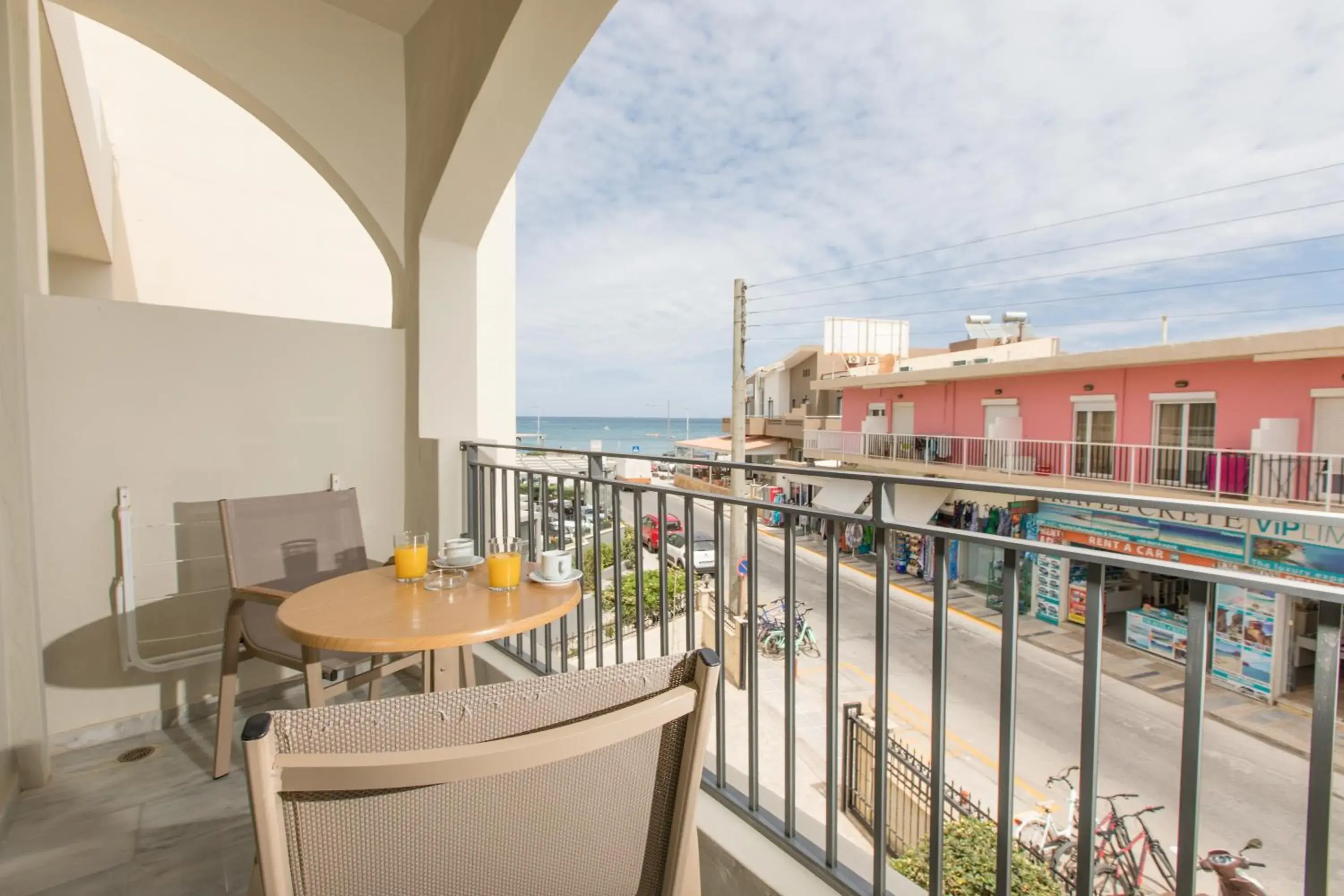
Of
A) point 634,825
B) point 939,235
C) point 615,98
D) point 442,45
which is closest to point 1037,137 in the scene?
point 939,235

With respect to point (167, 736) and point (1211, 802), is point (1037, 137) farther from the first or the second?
point (167, 736)

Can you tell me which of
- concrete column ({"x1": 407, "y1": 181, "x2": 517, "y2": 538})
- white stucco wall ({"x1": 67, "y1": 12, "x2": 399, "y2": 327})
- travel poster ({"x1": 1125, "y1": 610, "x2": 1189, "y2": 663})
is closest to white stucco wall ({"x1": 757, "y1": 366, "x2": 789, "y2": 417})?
white stucco wall ({"x1": 67, "y1": 12, "x2": 399, "y2": 327})

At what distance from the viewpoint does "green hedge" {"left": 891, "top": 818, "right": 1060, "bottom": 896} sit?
2963mm

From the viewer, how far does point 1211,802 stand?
4.76m

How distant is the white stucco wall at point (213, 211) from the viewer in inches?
230

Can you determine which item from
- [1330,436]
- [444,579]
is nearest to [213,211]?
[444,579]

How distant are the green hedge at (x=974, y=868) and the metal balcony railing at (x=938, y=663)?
2066 millimetres

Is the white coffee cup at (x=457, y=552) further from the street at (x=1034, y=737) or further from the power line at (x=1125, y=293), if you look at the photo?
the power line at (x=1125, y=293)

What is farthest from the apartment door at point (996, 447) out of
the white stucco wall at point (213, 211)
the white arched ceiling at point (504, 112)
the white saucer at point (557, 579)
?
the white saucer at point (557, 579)

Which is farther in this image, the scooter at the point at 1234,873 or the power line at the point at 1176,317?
the power line at the point at 1176,317

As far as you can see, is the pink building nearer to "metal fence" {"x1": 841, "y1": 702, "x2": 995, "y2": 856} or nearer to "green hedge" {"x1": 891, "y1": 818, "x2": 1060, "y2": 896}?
"metal fence" {"x1": 841, "y1": 702, "x2": 995, "y2": 856}

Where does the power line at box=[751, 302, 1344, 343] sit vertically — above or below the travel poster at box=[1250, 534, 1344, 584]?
above

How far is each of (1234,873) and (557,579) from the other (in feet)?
10.1

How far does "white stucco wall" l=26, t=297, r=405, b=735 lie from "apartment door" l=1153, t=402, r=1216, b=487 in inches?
410
